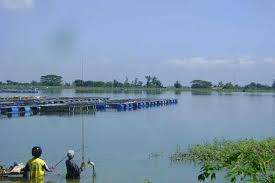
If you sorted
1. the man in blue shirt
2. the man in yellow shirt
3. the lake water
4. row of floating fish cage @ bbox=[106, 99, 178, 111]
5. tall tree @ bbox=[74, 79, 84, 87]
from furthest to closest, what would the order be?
tall tree @ bbox=[74, 79, 84, 87] < row of floating fish cage @ bbox=[106, 99, 178, 111] < the lake water < the man in blue shirt < the man in yellow shirt

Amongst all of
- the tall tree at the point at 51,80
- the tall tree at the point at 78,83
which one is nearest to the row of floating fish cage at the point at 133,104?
the tall tree at the point at 78,83

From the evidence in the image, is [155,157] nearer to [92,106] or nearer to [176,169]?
[176,169]

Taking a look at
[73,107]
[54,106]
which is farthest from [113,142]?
[73,107]

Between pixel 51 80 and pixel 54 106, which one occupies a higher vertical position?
pixel 51 80

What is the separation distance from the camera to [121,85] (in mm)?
148375

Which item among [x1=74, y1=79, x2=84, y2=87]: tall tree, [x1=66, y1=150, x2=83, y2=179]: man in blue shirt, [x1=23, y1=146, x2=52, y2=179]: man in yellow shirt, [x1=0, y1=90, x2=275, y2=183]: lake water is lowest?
[x1=0, y1=90, x2=275, y2=183]: lake water

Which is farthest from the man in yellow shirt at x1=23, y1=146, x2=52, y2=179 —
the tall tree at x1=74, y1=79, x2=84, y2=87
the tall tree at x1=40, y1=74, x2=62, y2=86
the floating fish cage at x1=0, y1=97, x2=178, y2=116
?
the tall tree at x1=40, y1=74, x2=62, y2=86

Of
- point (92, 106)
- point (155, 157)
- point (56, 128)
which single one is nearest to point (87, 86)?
point (92, 106)

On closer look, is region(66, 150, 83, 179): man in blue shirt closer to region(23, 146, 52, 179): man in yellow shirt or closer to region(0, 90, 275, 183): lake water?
region(0, 90, 275, 183): lake water

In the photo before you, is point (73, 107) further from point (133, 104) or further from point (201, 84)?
point (201, 84)

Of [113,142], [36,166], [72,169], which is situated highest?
[36,166]

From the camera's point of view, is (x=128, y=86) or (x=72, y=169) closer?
(x=72, y=169)

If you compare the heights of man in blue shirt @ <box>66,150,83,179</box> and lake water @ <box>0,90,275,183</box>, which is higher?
man in blue shirt @ <box>66,150,83,179</box>

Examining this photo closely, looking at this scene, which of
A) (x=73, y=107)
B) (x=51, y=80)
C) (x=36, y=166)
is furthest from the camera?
(x=51, y=80)
